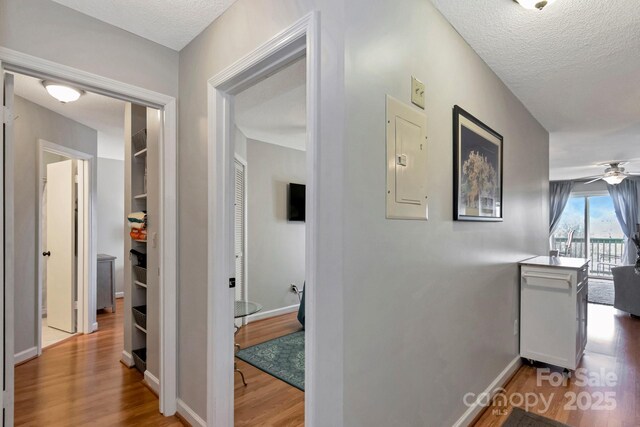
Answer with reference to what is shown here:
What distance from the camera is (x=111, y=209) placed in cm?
568

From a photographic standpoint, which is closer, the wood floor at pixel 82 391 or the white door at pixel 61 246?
the wood floor at pixel 82 391

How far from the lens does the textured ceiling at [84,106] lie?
285 centimetres

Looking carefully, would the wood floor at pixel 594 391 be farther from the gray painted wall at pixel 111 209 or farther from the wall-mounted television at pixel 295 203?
the gray painted wall at pixel 111 209

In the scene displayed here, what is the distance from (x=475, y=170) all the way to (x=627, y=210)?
7778 mm

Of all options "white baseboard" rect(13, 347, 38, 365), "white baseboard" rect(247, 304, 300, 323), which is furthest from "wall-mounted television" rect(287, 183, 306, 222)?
"white baseboard" rect(13, 347, 38, 365)

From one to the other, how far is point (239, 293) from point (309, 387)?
3.09 metres

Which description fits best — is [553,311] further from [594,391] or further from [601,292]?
[601,292]

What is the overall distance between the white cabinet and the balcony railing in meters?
6.52

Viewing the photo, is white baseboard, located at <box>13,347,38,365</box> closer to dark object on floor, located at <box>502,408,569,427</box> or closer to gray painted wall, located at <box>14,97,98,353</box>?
gray painted wall, located at <box>14,97,98,353</box>

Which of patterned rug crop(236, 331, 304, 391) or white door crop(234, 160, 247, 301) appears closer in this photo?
patterned rug crop(236, 331, 304, 391)

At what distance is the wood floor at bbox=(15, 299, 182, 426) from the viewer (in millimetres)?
2070

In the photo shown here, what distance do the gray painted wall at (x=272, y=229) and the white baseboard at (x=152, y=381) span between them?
180cm

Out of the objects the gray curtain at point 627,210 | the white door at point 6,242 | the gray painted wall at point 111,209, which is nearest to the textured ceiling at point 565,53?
the white door at point 6,242

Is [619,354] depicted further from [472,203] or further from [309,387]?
[309,387]
